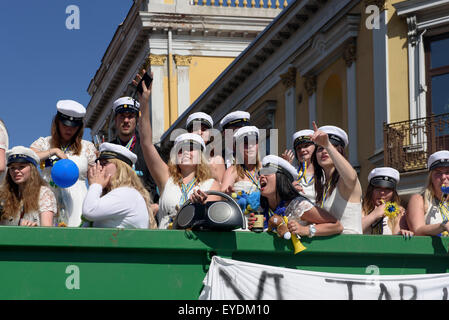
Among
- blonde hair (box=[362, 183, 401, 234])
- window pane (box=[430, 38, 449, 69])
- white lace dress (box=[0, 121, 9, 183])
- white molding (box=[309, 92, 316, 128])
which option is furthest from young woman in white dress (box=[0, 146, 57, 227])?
white molding (box=[309, 92, 316, 128])

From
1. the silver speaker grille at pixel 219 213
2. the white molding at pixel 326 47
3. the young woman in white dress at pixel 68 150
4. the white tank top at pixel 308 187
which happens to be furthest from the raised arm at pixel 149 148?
the white molding at pixel 326 47

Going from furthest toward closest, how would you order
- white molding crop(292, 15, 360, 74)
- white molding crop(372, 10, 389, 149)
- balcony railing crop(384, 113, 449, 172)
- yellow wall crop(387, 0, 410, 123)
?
1. white molding crop(292, 15, 360, 74)
2. white molding crop(372, 10, 389, 149)
3. yellow wall crop(387, 0, 410, 123)
4. balcony railing crop(384, 113, 449, 172)

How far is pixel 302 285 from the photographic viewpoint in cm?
554

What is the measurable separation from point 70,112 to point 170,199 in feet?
3.82

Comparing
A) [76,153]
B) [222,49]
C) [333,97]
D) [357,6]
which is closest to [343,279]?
[76,153]

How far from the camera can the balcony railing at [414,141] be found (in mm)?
17125

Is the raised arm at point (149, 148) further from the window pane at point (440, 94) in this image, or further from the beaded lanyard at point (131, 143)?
the window pane at point (440, 94)

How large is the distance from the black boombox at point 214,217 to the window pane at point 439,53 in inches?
531

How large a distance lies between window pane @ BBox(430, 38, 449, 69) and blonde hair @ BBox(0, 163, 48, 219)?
13.4 m

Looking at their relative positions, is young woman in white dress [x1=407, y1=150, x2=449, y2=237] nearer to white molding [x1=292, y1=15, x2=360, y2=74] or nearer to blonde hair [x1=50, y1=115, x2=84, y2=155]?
blonde hair [x1=50, y1=115, x2=84, y2=155]

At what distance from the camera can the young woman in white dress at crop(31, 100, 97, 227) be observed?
679 cm
